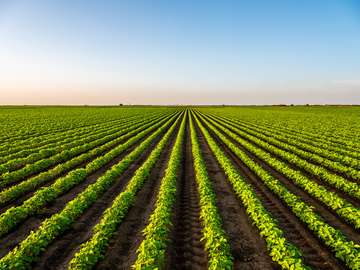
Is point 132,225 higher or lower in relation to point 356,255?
lower

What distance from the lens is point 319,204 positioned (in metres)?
8.39

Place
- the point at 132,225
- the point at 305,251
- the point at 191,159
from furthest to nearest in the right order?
the point at 191,159 → the point at 132,225 → the point at 305,251

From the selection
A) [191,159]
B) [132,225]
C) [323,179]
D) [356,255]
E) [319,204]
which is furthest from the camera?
[191,159]

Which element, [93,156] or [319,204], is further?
[93,156]

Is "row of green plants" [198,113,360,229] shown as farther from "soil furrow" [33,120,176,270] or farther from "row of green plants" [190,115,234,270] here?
"soil furrow" [33,120,176,270]

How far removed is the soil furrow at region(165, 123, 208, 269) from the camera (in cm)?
545

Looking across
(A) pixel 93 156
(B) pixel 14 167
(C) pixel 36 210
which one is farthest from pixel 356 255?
(B) pixel 14 167

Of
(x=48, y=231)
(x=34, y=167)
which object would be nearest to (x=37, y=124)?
(x=34, y=167)

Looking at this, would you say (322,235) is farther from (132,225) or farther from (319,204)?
(132,225)

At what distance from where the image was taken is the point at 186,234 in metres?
6.63

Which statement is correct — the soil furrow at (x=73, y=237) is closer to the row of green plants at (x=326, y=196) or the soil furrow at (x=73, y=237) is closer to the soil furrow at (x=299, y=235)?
the soil furrow at (x=299, y=235)

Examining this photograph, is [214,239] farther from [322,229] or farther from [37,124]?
[37,124]

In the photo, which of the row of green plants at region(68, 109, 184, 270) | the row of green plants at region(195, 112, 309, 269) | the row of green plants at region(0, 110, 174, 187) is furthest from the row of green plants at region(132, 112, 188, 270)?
the row of green plants at region(0, 110, 174, 187)

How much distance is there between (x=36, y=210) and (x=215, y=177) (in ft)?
32.2
